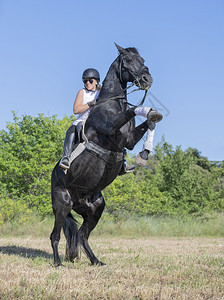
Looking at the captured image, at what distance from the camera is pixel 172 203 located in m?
19.8

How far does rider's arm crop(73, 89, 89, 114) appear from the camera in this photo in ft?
18.9

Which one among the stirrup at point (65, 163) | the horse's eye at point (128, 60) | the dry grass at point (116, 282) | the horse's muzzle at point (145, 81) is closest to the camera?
the dry grass at point (116, 282)

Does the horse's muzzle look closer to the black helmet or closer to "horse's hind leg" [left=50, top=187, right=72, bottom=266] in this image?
the black helmet

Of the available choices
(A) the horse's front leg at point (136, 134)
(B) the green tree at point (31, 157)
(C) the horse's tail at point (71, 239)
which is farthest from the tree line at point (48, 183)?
(A) the horse's front leg at point (136, 134)

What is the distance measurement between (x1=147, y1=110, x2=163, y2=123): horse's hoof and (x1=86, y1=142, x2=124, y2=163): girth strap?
785 mm

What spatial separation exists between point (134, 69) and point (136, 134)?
0.96 m

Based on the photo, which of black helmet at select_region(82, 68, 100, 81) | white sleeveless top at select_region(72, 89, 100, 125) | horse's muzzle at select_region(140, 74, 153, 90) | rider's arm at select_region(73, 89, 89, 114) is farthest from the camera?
black helmet at select_region(82, 68, 100, 81)

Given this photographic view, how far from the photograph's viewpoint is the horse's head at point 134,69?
5.19 meters

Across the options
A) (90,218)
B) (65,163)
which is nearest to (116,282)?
(65,163)

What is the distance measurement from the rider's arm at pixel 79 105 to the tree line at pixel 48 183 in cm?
940

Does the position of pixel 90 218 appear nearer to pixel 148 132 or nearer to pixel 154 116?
pixel 148 132

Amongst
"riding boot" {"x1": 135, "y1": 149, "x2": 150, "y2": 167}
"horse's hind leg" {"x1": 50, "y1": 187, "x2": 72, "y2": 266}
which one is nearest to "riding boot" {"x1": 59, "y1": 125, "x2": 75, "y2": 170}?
"horse's hind leg" {"x1": 50, "y1": 187, "x2": 72, "y2": 266}

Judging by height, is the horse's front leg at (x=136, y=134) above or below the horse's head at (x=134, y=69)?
below

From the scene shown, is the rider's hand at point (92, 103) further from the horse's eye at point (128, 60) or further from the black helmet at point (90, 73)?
the horse's eye at point (128, 60)
